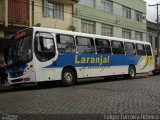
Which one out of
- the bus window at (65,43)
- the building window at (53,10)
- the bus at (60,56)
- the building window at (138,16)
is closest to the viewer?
the bus at (60,56)

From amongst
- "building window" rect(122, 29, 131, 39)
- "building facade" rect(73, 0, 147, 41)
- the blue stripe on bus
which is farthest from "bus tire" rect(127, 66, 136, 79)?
"building window" rect(122, 29, 131, 39)

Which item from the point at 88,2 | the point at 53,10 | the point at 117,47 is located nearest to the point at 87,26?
the point at 88,2

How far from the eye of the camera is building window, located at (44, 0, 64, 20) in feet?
95.2

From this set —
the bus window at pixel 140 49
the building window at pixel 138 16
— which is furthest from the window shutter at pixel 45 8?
the building window at pixel 138 16

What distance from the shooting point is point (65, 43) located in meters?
19.1

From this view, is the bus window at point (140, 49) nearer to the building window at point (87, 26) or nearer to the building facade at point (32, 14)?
the building facade at point (32, 14)

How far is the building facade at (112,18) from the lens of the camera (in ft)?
111

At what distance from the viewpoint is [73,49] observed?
64.2 ft

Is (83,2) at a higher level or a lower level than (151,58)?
higher

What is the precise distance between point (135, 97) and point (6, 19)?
13437mm

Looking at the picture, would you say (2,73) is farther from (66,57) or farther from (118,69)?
(118,69)

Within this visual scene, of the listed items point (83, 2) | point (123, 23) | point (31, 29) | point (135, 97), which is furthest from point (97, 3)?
point (135, 97)

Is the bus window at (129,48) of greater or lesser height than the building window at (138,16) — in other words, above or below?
below

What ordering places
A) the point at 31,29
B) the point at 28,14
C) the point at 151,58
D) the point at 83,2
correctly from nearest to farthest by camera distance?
the point at 31,29 → the point at 28,14 → the point at 151,58 → the point at 83,2
